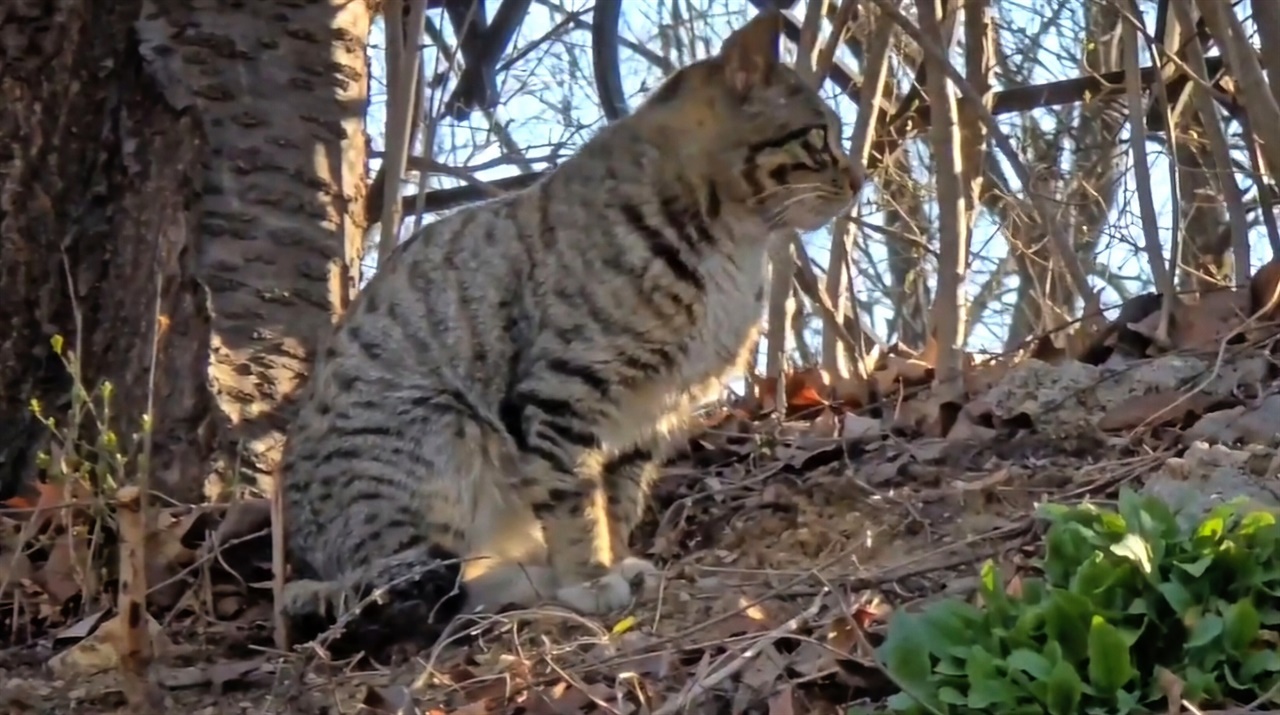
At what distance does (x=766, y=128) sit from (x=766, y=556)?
116 centimetres

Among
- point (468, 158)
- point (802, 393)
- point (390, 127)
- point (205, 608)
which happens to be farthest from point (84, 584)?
point (468, 158)

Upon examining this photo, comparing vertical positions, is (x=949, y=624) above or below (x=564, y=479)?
below

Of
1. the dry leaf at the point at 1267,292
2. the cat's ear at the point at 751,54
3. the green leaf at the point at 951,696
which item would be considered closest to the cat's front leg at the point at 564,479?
the cat's ear at the point at 751,54

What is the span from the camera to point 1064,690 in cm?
186

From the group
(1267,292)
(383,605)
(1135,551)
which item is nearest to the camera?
(1135,551)

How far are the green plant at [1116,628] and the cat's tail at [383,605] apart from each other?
1.21 m

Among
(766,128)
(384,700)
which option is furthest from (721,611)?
(766,128)

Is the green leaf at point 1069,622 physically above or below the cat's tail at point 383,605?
below

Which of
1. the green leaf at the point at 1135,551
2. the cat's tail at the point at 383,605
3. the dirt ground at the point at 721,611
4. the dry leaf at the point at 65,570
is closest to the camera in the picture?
the green leaf at the point at 1135,551

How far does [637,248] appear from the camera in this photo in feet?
11.5

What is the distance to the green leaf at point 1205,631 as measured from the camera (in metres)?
1.90

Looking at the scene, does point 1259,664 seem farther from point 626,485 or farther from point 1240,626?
point 626,485

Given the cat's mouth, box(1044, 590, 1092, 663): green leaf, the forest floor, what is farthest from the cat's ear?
box(1044, 590, 1092, 663): green leaf

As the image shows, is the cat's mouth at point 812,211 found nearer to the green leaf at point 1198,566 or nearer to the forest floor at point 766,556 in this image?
the forest floor at point 766,556
